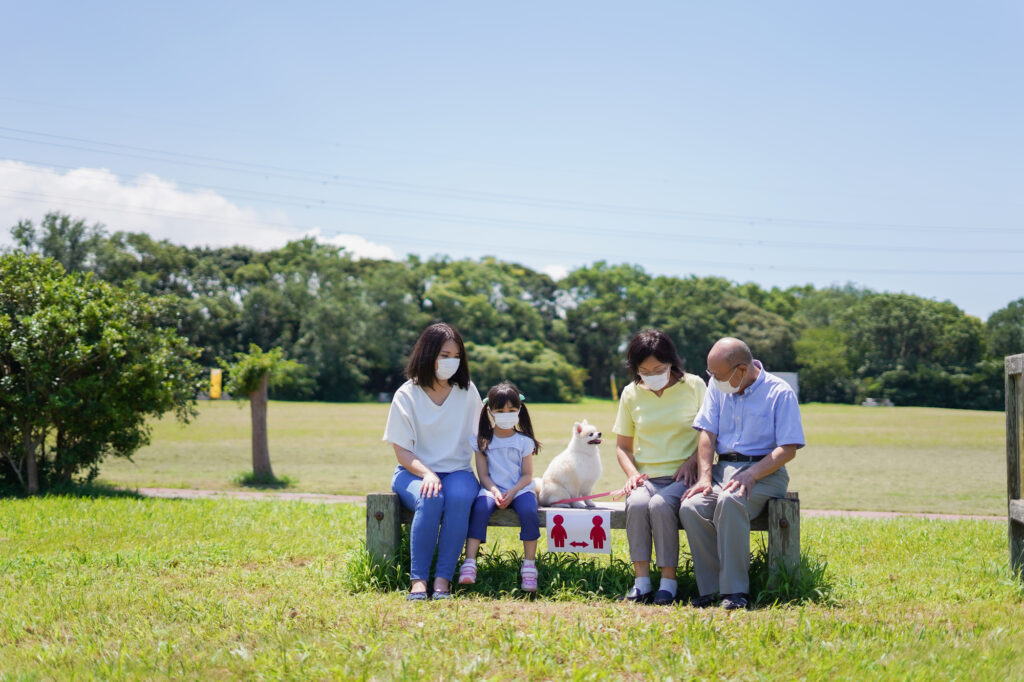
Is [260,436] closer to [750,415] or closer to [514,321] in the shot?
[750,415]

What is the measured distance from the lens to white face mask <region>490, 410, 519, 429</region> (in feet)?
18.6

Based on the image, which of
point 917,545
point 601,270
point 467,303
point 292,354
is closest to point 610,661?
point 917,545

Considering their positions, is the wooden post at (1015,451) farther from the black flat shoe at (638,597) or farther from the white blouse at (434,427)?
the white blouse at (434,427)

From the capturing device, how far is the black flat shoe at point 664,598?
5008mm

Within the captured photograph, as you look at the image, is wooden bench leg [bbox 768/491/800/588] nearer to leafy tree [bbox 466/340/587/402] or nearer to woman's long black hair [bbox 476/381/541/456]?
woman's long black hair [bbox 476/381/541/456]

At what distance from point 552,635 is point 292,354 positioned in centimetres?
5967

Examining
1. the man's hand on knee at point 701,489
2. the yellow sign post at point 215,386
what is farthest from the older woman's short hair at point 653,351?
the yellow sign post at point 215,386

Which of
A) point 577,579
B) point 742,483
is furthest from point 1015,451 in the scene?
point 577,579

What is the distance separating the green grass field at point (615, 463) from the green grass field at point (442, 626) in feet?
23.0

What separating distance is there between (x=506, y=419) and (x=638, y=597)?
57.4 inches

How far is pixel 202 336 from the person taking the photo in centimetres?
6134

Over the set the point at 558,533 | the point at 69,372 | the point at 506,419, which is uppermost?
the point at 69,372

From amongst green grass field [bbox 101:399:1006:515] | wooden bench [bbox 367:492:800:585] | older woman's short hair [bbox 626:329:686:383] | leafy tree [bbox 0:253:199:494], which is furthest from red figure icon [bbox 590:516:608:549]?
green grass field [bbox 101:399:1006:515]

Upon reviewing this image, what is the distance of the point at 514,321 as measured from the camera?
75.1m
